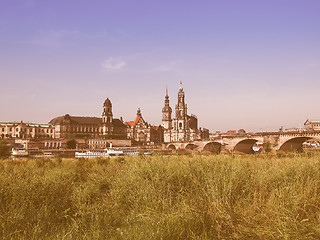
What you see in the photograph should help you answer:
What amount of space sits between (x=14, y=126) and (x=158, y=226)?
10240 centimetres

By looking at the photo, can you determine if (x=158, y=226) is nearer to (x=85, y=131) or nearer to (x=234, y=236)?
(x=234, y=236)

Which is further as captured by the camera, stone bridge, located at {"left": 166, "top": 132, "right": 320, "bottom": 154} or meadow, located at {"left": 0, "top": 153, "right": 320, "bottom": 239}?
stone bridge, located at {"left": 166, "top": 132, "right": 320, "bottom": 154}

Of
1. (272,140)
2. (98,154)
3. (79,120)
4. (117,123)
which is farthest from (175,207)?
(79,120)

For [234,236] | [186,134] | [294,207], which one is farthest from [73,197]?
[186,134]

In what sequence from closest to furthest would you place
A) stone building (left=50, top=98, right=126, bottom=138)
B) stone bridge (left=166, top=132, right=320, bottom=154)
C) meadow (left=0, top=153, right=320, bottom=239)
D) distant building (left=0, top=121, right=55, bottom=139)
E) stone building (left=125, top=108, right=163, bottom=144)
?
meadow (left=0, top=153, right=320, bottom=239) → stone bridge (left=166, top=132, right=320, bottom=154) → distant building (left=0, top=121, right=55, bottom=139) → stone building (left=50, top=98, right=126, bottom=138) → stone building (left=125, top=108, right=163, bottom=144)

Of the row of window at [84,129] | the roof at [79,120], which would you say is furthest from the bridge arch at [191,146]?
the roof at [79,120]

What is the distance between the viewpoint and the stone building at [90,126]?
100375 mm

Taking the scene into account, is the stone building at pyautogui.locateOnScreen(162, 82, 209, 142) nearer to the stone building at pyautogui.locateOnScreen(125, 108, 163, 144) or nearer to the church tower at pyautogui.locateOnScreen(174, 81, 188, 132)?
the church tower at pyautogui.locateOnScreen(174, 81, 188, 132)

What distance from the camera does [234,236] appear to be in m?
3.82

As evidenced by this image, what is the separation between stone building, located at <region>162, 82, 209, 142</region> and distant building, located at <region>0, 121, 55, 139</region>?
4636 cm

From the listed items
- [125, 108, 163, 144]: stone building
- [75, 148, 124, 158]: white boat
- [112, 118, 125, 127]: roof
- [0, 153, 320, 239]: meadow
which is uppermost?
[112, 118, 125, 127]: roof

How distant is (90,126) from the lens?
108 meters

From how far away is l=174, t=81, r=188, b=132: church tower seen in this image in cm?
10522

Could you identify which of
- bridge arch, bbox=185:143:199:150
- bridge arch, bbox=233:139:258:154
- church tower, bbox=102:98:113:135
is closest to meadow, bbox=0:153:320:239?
bridge arch, bbox=233:139:258:154
